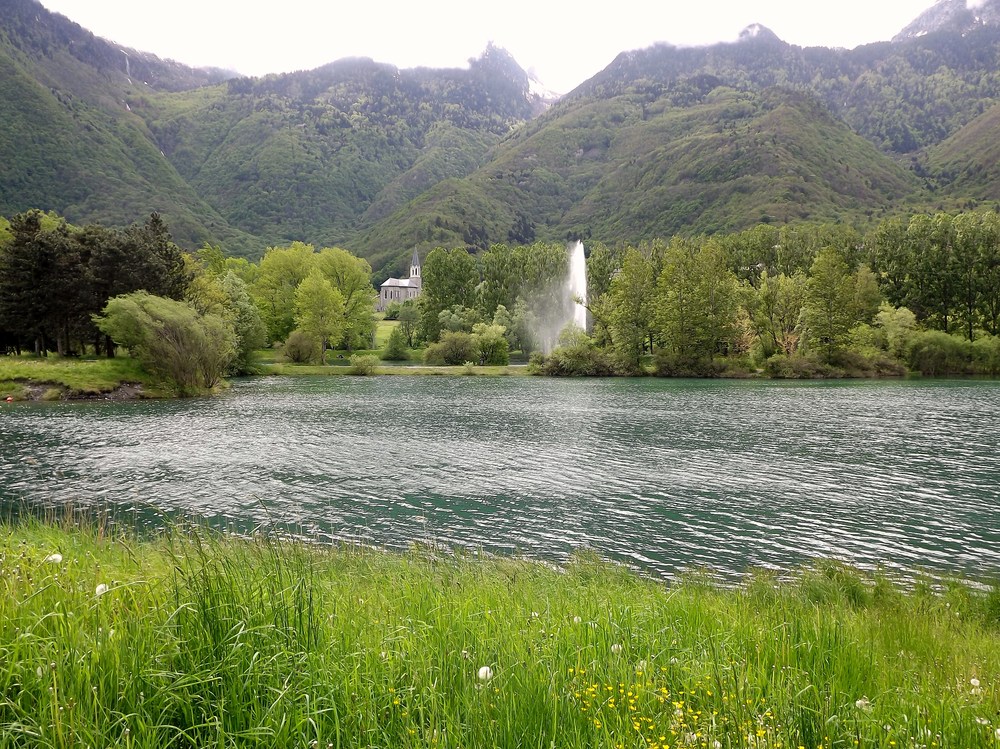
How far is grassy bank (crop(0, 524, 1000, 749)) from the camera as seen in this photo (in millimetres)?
3797

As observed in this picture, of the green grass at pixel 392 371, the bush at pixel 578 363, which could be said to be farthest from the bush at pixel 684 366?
the green grass at pixel 392 371

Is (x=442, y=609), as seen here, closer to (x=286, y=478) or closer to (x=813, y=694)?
(x=813, y=694)

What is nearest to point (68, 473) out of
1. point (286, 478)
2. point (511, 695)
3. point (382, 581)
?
point (286, 478)

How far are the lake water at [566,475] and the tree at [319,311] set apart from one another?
44597 millimetres

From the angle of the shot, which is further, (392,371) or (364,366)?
(392,371)

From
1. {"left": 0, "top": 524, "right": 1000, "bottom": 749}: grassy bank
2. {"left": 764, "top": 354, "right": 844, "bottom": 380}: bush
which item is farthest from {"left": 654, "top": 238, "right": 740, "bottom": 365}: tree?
{"left": 0, "top": 524, "right": 1000, "bottom": 749}: grassy bank

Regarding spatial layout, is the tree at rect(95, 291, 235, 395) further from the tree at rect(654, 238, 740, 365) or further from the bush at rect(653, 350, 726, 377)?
the tree at rect(654, 238, 740, 365)

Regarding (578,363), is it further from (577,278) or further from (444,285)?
(444,285)

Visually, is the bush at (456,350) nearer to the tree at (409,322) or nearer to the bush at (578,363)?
the bush at (578,363)

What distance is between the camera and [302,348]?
302 feet

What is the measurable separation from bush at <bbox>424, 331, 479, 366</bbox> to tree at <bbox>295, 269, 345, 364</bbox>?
16049 mm

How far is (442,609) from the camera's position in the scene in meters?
6.41

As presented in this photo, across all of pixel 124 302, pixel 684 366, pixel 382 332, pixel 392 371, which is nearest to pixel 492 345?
pixel 392 371

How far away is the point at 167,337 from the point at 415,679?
6089 centimetres
